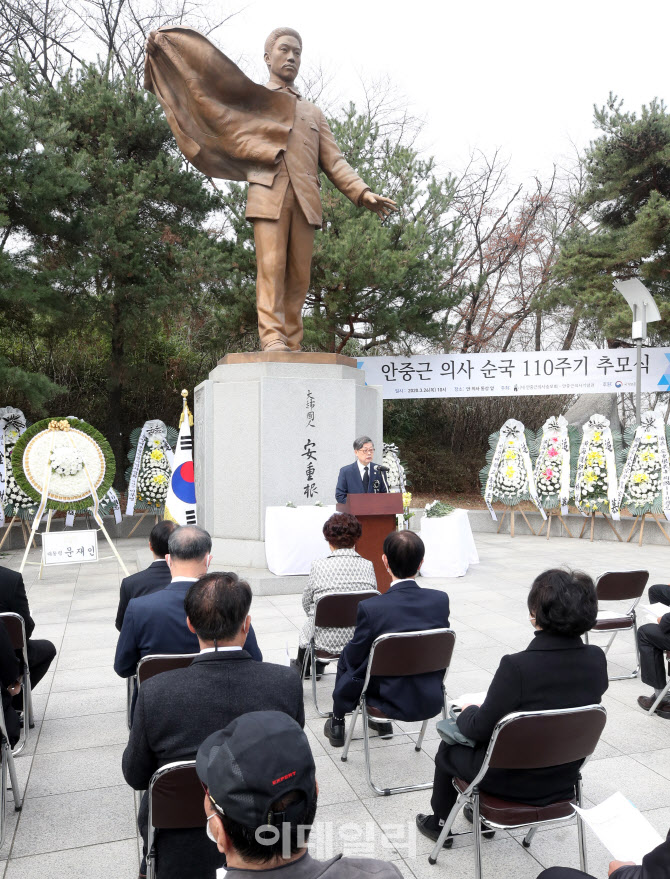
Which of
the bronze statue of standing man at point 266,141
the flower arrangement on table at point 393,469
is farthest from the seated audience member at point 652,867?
the flower arrangement on table at point 393,469

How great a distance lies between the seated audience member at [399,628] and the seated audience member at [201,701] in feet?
2.92

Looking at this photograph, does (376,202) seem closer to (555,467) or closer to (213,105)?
(213,105)

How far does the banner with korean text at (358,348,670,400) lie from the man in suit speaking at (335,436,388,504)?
5314mm

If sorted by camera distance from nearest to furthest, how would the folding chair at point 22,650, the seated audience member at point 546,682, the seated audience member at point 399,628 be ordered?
the seated audience member at point 546,682
the seated audience member at point 399,628
the folding chair at point 22,650

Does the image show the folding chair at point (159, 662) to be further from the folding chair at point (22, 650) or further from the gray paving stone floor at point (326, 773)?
the folding chair at point (22, 650)

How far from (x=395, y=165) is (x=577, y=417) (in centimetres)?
783

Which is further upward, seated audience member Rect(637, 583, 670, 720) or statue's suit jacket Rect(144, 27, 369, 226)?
statue's suit jacket Rect(144, 27, 369, 226)

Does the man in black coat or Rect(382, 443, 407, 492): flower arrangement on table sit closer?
the man in black coat

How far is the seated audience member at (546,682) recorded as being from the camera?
1976mm

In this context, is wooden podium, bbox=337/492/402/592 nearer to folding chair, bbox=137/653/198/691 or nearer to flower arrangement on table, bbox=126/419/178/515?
folding chair, bbox=137/653/198/691

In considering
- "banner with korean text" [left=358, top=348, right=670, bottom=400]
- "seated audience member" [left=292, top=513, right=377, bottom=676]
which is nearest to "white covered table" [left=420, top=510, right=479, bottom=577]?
"seated audience member" [left=292, top=513, right=377, bottom=676]

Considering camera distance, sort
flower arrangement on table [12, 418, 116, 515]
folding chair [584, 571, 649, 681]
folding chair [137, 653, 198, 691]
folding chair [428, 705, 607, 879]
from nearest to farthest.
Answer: folding chair [428, 705, 607, 879], folding chair [137, 653, 198, 691], folding chair [584, 571, 649, 681], flower arrangement on table [12, 418, 116, 515]

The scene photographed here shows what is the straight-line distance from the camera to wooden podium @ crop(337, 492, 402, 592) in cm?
523

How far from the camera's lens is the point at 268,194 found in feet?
20.9
